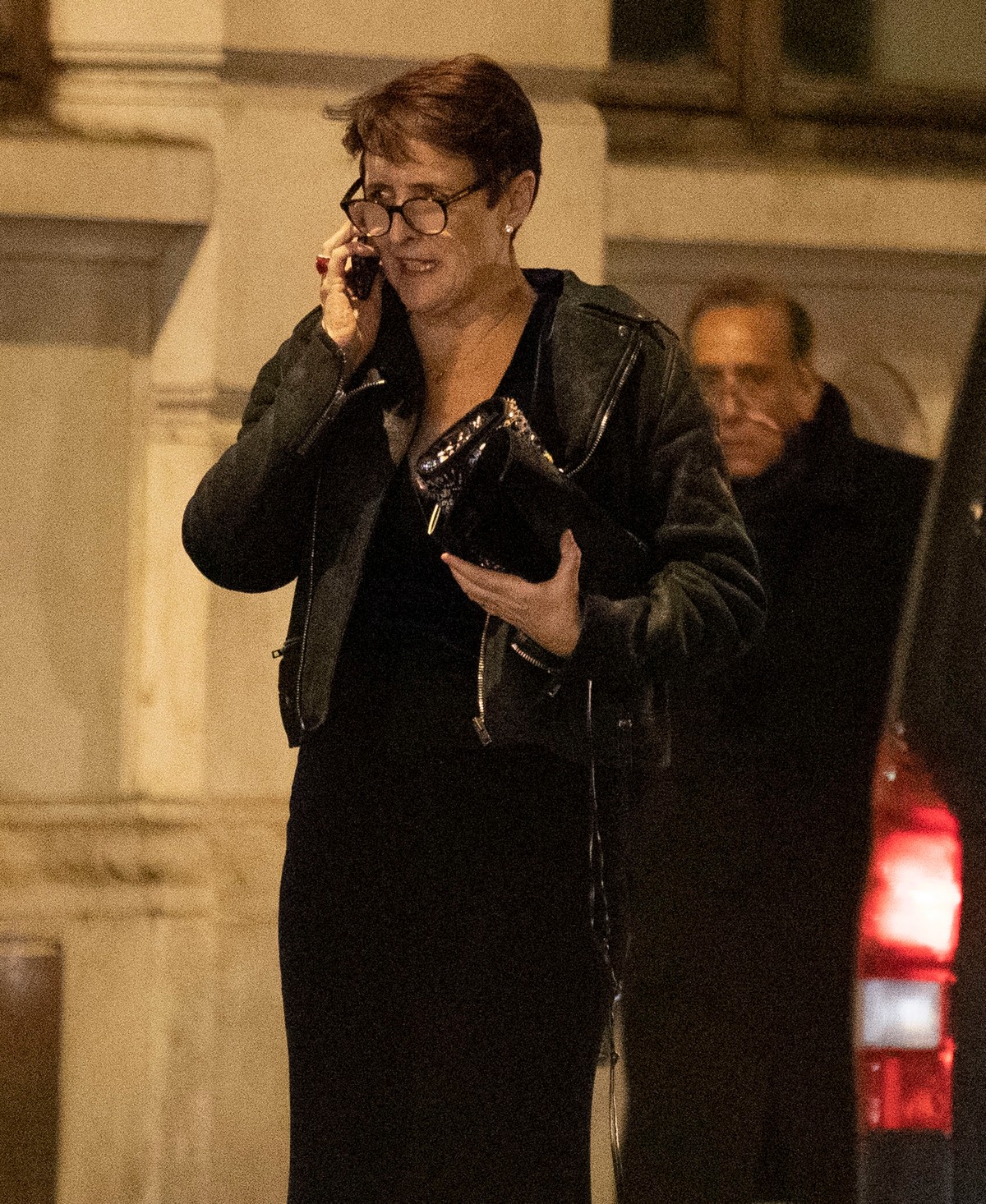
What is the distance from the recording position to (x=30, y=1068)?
446cm

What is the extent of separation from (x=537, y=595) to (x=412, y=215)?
51cm

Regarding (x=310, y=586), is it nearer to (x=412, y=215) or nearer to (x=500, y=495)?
(x=500, y=495)

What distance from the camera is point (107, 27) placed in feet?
14.2

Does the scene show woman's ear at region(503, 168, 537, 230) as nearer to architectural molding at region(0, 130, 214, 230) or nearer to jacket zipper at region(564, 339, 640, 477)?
jacket zipper at region(564, 339, 640, 477)

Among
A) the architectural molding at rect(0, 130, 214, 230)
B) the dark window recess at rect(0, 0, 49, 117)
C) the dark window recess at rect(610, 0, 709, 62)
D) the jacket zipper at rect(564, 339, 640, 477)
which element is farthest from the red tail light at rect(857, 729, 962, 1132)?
the dark window recess at rect(610, 0, 709, 62)

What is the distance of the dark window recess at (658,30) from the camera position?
16.3 feet

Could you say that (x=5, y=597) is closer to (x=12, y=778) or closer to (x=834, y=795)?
(x=12, y=778)

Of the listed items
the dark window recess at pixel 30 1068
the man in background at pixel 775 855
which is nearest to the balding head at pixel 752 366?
the man in background at pixel 775 855

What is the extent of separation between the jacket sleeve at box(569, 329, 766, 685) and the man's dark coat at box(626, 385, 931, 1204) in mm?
1066

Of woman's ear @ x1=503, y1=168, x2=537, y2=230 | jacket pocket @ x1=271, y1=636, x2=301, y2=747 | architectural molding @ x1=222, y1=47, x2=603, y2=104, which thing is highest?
architectural molding @ x1=222, y1=47, x2=603, y2=104

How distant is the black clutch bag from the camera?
2.50 metres

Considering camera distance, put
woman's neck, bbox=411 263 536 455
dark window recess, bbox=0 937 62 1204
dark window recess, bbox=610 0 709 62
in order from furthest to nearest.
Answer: dark window recess, bbox=610 0 709 62 < dark window recess, bbox=0 937 62 1204 < woman's neck, bbox=411 263 536 455

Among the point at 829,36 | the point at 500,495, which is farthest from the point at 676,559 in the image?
the point at 829,36

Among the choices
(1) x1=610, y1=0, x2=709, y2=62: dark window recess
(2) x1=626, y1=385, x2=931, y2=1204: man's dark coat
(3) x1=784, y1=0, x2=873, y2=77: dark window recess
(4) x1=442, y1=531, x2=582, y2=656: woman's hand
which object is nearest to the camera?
(4) x1=442, y1=531, x2=582, y2=656: woman's hand
